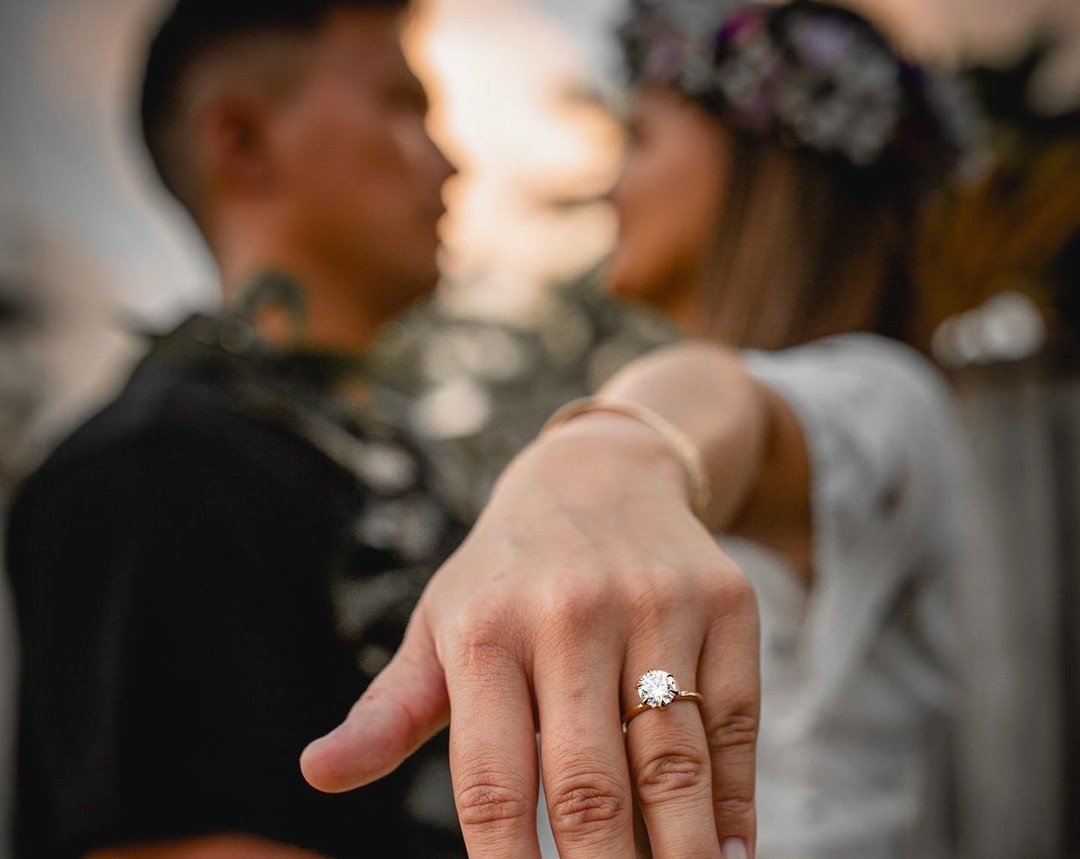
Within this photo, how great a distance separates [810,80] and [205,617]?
1416 millimetres

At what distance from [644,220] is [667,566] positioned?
1314mm

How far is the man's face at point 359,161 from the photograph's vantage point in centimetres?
180

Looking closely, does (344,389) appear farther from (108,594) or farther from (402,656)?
(402,656)

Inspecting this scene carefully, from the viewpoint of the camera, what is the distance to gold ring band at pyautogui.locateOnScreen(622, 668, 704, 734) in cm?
51

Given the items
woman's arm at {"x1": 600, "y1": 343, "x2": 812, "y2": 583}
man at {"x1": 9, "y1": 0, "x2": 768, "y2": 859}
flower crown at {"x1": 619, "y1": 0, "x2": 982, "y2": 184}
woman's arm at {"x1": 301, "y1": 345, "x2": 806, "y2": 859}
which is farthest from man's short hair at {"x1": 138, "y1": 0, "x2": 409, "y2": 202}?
woman's arm at {"x1": 301, "y1": 345, "x2": 806, "y2": 859}

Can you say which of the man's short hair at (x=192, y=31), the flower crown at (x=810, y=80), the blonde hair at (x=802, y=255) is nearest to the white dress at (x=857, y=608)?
the blonde hair at (x=802, y=255)

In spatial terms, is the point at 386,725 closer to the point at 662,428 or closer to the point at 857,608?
the point at 662,428

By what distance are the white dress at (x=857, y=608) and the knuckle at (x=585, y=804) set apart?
2.06ft

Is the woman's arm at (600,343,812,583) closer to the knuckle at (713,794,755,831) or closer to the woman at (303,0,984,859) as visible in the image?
the woman at (303,0,984,859)

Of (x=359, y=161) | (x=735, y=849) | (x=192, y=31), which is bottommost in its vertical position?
Answer: (x=735, y=849)

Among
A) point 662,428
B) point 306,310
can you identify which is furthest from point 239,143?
point 662,428

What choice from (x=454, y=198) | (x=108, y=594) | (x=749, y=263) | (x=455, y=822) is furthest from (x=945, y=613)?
(x=454, y=198)

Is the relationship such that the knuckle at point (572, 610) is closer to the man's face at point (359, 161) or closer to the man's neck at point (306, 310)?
the man's neck at point (306, 310)

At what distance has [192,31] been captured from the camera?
6.19 ft
